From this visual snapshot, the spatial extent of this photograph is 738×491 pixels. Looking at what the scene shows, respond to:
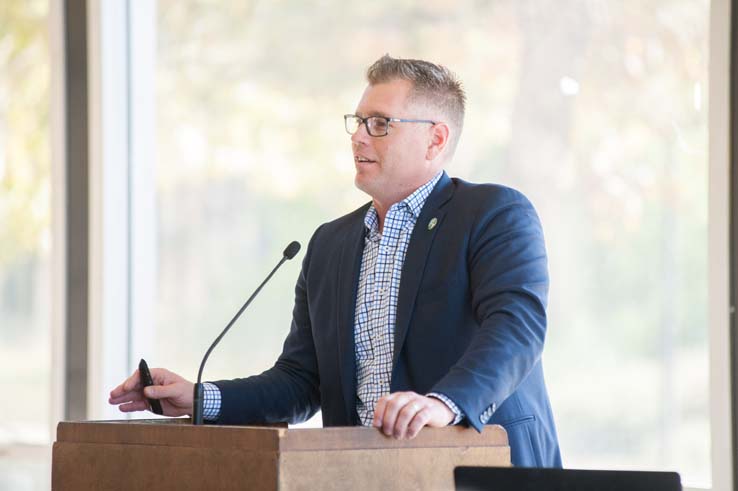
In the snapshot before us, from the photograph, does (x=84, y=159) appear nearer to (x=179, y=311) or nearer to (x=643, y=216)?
(x=179, y=311)

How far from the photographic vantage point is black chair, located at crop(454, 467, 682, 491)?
1749mm

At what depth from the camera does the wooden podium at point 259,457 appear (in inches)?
66.3

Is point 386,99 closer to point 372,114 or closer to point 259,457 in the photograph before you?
point 372,114

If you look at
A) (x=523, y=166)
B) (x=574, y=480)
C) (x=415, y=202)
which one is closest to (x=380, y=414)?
(x=574, y=480)

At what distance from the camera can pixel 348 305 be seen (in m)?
2.51

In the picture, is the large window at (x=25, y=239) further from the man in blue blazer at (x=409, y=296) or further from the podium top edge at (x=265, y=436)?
the podium top edge at (x=265, y=436)

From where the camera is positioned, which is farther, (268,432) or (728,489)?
Answer: (728,489)

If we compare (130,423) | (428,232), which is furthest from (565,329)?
(130,423)

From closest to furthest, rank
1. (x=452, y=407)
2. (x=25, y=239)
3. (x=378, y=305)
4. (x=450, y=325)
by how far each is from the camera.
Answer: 1. (x=452, y=407)
2. (x=450, y=325)
3. (x=378, y=305)
4. (x=25, y=239)

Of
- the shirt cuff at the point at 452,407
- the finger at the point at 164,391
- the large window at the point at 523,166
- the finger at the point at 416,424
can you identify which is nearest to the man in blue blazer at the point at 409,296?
the finger at the point at 164,391

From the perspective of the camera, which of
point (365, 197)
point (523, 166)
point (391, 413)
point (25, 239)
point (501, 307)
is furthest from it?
point (25, 239)

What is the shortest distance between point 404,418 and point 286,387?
84 centimetres

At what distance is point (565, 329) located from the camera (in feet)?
11.2

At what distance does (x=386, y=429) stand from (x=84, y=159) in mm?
2688
